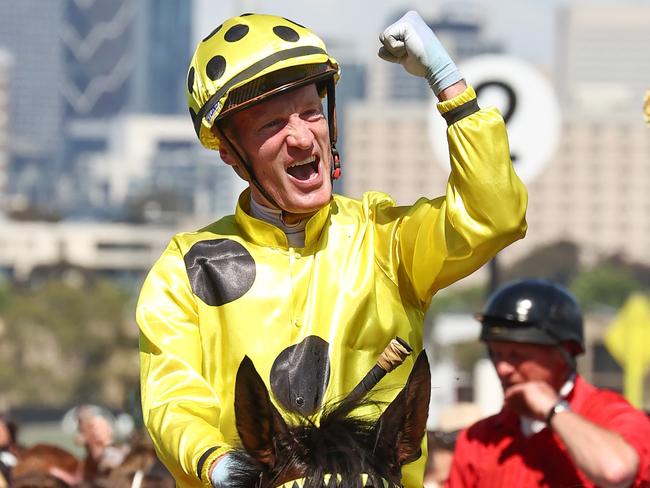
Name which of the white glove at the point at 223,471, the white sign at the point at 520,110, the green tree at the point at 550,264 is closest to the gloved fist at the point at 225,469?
the white glove at the point at 223,471

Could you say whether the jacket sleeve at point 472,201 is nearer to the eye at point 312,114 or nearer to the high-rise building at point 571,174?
the eye at point 312,114

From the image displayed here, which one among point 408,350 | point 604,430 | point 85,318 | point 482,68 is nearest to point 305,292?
point 408,350

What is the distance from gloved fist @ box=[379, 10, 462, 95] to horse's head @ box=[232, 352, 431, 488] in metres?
0.74

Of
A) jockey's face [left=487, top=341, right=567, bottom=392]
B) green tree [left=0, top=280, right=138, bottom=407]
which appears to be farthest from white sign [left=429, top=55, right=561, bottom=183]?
green tree [left=0, top=280, right=138, bottom=407]

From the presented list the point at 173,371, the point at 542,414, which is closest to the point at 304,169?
the point at 173,371

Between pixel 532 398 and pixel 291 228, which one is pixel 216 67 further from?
pixel 532 398

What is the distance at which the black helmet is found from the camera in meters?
5.79

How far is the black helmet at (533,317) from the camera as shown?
5.79m

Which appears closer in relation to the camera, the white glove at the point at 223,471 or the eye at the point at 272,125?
the white glove at the point at 223,471

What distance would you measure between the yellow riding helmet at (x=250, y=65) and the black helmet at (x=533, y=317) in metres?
1.59

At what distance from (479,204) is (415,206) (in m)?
0.35

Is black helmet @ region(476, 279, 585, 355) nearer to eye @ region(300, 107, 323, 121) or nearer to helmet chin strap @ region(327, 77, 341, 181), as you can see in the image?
helmet chin strap @ region(327, 77, 341, 181)

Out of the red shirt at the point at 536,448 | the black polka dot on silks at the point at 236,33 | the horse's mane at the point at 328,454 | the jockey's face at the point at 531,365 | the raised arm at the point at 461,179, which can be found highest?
the black polka dot on silks at the point at 236,33

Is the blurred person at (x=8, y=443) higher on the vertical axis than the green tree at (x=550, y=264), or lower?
higher
